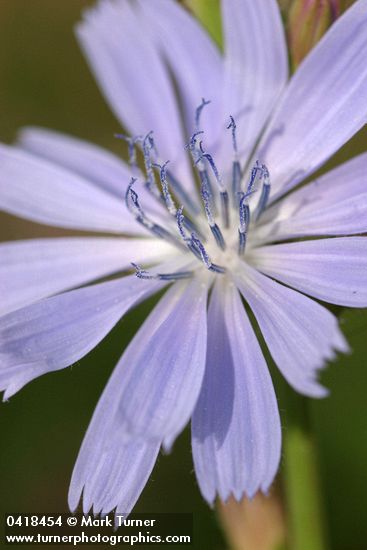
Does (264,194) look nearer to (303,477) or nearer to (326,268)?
(326,268)

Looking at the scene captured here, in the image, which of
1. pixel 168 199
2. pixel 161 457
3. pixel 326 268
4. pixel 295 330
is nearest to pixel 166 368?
pixel 295 330

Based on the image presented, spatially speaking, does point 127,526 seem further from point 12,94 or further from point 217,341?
point 12,94

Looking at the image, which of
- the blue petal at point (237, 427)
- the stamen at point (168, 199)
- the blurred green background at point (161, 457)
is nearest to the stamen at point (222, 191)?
the stamen at point (168, 199)

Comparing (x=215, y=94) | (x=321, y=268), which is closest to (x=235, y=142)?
(x=215, y=94)

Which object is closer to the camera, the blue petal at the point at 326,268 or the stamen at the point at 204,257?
the blue petal at the point at 326,268

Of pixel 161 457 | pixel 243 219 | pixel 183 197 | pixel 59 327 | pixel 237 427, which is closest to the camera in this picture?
pixel 237 427

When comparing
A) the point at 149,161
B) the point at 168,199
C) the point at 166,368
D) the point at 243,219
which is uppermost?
the point at 149,161

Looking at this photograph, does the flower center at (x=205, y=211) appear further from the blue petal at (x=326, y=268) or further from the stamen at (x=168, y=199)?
the blue petal at (x=326, y=268)
